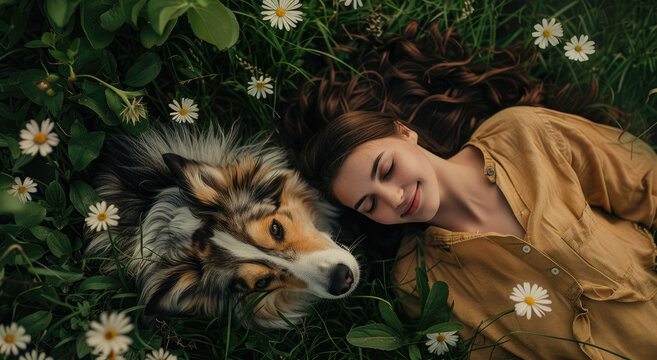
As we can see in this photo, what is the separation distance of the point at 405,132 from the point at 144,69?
1.59 metres

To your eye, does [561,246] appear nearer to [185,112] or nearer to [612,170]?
[612,170]

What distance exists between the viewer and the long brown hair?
10.2 feet

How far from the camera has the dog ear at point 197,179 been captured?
2.36 meters

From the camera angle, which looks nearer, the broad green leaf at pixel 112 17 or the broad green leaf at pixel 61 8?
the broad green leaf at pixel 61 8

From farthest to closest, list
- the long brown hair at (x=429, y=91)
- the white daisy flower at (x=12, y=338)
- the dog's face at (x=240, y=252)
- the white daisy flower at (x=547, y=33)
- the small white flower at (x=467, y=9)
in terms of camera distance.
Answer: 1. the small white flower at (x=467, y=9)
2. the long brown hair at (x=429, y=91)
3. the white daisy flower at (x=547, y=33)
4. the dog's face at (x=240, y=252)
5. the white daisy flower at (x=12, y=338)

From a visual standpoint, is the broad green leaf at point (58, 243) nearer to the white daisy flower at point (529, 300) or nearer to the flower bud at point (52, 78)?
the flower bud at point (52, 78)

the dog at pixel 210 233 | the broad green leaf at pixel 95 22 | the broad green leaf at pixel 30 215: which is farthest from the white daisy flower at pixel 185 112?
the broad green leaf at pixel 30 215

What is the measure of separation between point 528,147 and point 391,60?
1.18m

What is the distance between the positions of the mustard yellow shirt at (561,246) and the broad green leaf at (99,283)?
172 cm

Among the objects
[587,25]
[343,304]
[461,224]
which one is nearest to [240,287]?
[343,304]

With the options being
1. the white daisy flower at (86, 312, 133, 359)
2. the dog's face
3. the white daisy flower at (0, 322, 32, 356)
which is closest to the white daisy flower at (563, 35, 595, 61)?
the dog's face

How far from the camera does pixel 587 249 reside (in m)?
2.57

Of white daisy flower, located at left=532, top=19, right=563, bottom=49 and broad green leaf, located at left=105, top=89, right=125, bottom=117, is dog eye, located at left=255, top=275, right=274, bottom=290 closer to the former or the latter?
broad green leaf, located at left=105, top=89, right=125, bottom=117

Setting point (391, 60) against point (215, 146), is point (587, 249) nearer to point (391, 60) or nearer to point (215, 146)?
point (391, 60)
